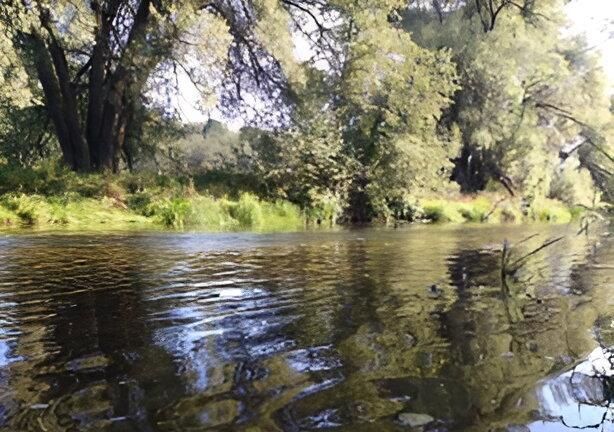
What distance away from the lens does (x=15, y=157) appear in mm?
22922

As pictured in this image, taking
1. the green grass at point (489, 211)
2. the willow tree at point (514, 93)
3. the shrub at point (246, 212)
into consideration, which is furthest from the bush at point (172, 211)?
the willow tree at point (514, 93)

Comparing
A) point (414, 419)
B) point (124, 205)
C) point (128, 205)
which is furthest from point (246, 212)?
point (414, 419)

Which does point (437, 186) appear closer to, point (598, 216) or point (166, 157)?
point (166, 157)

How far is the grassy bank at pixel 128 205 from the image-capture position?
1451 centimetres

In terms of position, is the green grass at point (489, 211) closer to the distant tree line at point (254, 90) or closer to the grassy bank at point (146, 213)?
the distant tree line at point (254, 90)

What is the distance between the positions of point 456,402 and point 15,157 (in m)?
23.3

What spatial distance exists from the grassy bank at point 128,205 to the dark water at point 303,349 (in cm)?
785

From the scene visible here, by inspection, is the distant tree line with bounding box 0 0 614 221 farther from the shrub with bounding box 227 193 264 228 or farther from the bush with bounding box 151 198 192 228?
the bush with bounding box 151 198 192 228

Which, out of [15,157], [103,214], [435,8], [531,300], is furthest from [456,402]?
[435,8]

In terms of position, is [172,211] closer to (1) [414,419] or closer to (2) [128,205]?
(2) [128,205]

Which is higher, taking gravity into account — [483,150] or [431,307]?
[483,150]

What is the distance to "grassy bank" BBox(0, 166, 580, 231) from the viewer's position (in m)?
14.5

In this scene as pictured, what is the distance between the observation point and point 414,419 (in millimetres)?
2426

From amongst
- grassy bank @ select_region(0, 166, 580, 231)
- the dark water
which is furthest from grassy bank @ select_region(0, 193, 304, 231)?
the dark water
